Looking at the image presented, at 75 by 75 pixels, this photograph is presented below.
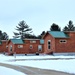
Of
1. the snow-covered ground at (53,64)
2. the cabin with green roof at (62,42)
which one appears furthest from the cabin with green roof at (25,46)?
the snow-covered ground at (53,64)

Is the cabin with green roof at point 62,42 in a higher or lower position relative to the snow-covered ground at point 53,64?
higher

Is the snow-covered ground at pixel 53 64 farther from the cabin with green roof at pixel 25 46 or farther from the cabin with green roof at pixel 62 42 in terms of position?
the cabin with green roof at pixel 25 46

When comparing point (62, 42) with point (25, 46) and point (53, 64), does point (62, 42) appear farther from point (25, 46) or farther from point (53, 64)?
point (53, 64)

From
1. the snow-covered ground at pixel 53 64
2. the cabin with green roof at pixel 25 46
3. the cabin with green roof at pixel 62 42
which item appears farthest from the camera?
the cabin with green roof at pixel 25 46

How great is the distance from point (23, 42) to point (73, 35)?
16.8 metres

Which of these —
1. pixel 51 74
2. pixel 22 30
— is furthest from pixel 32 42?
pixel 22 30

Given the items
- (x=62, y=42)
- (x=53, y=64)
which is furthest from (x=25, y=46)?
(x=53, y=64)

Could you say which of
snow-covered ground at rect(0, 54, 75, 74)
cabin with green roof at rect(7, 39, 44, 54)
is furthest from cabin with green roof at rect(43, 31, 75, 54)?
snow-covered ground at rect(0, 54, 75, 74)

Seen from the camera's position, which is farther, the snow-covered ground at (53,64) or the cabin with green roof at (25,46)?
the cabin with green roof at (25,46)

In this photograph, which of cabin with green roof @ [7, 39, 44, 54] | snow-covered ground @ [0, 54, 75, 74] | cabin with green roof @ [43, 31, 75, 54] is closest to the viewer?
snow-covered ground @ [0, 54, 75, 74]

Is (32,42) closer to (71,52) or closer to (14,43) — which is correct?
(14,43)

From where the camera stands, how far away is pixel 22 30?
4798 inches

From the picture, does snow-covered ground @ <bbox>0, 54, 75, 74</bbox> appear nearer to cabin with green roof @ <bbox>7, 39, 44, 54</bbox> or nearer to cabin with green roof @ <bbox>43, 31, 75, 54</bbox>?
cabin with green roof @ <bbox>43, 31, 75, 54</bbox>

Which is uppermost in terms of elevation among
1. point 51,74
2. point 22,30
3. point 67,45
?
point 22,30
